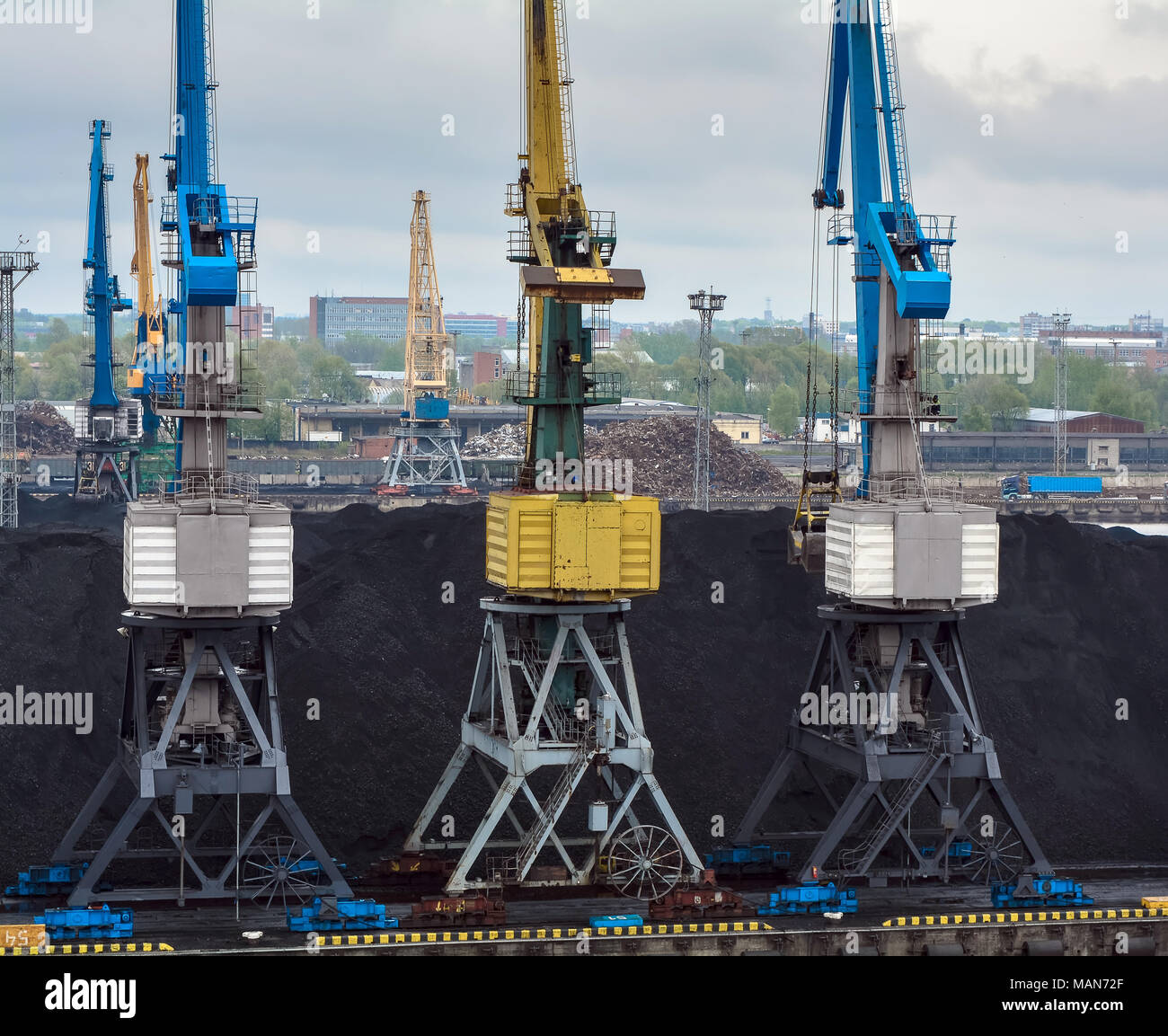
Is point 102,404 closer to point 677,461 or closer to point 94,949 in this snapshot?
point 677,461

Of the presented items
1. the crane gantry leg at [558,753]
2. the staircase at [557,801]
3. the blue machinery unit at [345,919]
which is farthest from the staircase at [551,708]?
the blue machinery unit at [345,919]

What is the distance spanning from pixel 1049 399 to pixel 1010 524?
127575 mm

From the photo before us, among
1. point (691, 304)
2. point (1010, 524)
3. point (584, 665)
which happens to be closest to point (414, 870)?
point (584, 665)

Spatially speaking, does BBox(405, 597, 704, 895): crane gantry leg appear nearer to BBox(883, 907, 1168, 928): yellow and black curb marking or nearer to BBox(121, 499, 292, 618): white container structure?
BBox(883, 907, 1168, 928): yellow and black curb marking

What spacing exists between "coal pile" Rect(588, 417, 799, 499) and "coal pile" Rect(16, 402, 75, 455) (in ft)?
153

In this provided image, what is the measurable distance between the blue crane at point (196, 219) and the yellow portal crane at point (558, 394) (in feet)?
20.0

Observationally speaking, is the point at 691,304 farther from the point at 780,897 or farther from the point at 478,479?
the point at 478,479

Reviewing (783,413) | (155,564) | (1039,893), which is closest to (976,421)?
(783,413)

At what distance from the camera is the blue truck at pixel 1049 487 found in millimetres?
126500

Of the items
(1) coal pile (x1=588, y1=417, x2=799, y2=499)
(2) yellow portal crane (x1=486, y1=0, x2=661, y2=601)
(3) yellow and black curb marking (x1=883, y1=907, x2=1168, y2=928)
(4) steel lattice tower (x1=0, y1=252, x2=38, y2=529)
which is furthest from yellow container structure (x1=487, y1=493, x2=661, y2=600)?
(1) coal pile (x1=588, y1=417, x2=799, y2=499)

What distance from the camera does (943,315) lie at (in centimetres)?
4188

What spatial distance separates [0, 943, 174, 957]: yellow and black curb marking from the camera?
35719mm

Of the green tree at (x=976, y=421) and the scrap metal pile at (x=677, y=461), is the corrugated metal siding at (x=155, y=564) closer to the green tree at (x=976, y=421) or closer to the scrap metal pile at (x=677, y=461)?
the scrap metal pile at (x=677, y=461)

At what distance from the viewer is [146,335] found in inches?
3974
